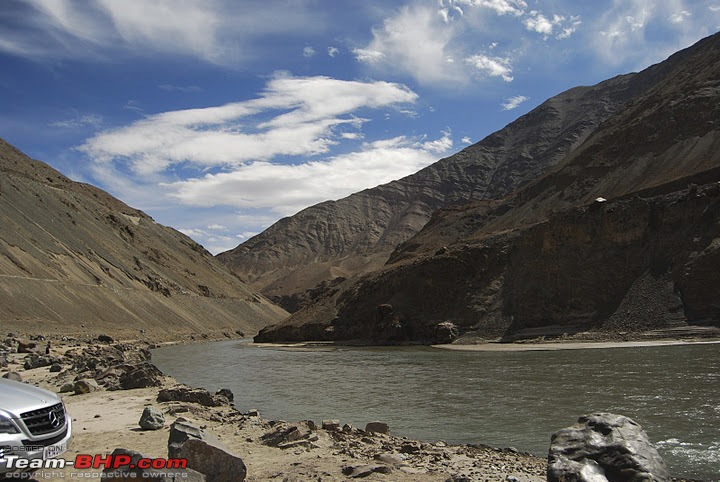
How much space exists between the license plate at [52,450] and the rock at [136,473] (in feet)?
2.91

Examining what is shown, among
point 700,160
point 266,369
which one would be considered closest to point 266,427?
point 266,369

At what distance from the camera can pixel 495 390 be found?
23156 mm

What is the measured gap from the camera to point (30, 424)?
22.2 ft

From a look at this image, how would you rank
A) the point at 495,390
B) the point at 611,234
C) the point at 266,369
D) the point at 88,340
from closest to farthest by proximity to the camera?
the point at 495,390 → the point at 266,369 → the point at 88,340 → the point at 611,234

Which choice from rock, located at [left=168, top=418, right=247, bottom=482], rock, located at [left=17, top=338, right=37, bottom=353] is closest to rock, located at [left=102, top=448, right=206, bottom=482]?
rock, located at [left=168, top=418, right=247, bottom=482]

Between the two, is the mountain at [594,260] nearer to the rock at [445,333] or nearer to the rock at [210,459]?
the rock at [445,333]

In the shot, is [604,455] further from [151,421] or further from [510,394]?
[510,394]

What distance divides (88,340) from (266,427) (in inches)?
1835

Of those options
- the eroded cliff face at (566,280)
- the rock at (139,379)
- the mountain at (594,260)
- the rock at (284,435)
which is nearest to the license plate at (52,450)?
the rock at (284,435)

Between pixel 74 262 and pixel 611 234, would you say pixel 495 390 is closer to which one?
pixel 611 234

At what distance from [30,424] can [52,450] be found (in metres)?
0.43

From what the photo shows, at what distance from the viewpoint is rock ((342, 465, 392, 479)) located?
8.76m

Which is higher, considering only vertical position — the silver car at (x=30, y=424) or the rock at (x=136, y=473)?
the silver car at (x=30, y=424)

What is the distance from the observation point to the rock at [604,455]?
723cm
